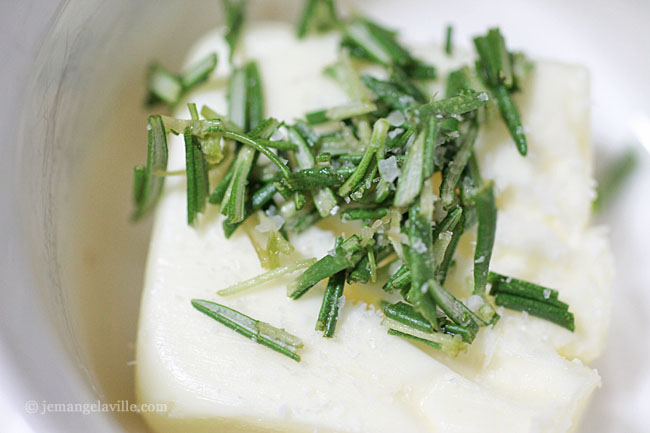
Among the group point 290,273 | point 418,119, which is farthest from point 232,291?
point 418,119

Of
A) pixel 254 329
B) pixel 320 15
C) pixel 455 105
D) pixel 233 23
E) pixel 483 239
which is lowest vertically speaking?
pixel 254 329

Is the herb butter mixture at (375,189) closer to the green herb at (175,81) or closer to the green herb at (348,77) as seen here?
the green herb at (348,77)

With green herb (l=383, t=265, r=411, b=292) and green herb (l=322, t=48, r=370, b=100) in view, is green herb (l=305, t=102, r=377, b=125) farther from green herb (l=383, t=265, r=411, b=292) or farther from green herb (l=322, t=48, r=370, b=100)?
green herb (l=383, t=265, r=411, b=292)

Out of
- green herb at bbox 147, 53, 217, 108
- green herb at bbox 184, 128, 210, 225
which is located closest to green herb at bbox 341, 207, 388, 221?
green herb at bbox 184, 128, 210, 225

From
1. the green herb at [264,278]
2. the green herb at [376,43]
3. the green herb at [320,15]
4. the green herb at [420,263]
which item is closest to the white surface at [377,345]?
the green herb at [264,278]

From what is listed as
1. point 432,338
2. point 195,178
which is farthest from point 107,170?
point 432,338

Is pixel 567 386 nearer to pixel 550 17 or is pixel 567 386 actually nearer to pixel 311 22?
pixel 311 22

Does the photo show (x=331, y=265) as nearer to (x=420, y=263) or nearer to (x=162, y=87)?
(x=420, y=263)
